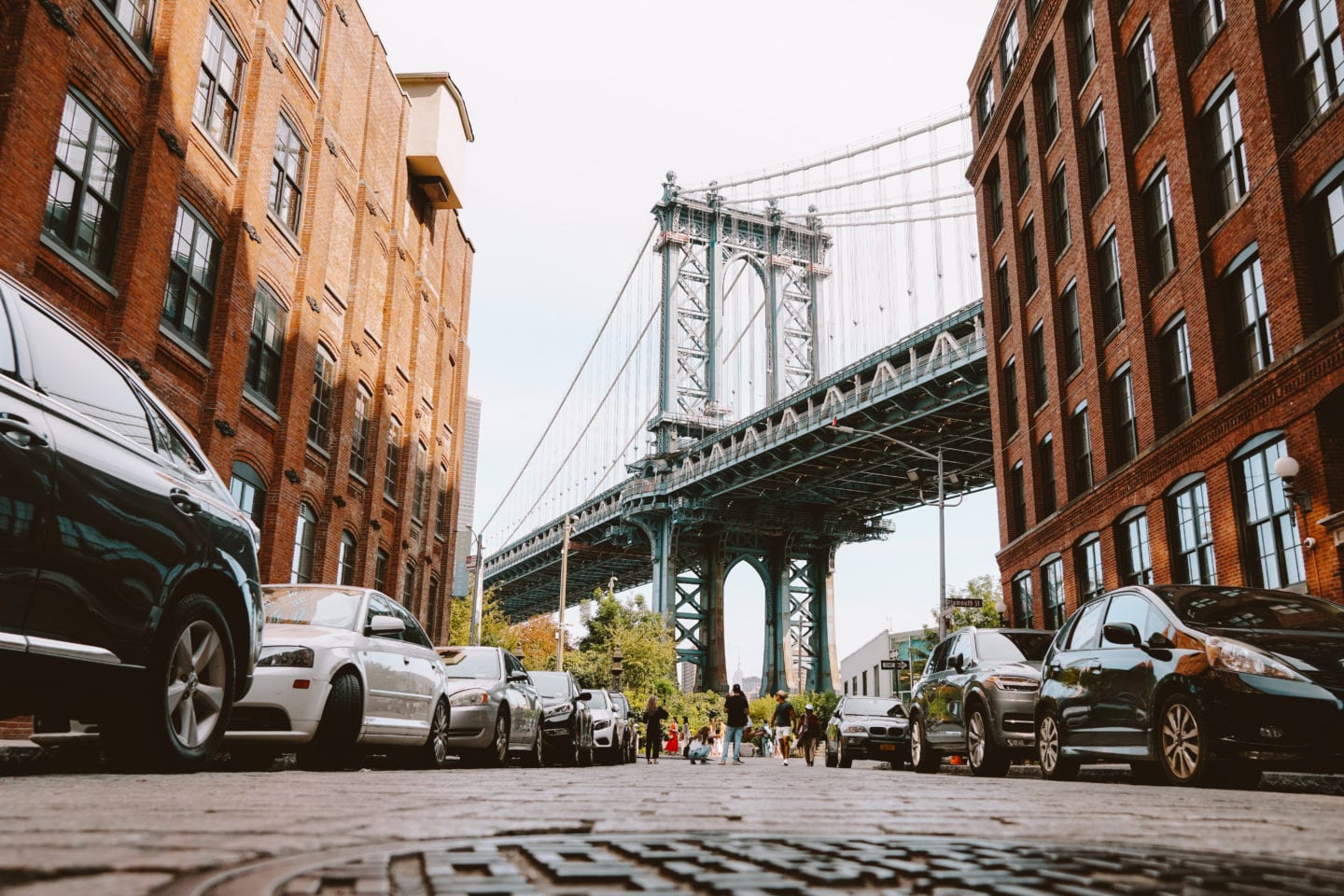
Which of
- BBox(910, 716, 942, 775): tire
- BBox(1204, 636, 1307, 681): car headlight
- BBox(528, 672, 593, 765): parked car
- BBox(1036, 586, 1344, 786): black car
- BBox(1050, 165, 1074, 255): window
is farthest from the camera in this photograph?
BBox(1050, 165, 1074, 255): window

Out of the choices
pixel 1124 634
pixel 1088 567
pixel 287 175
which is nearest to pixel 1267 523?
pixel 1088 567

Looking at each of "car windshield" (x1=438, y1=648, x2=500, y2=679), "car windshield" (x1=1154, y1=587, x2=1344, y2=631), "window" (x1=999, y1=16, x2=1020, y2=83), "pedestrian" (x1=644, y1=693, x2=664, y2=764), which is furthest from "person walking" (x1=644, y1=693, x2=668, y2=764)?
"window" (x1=999, y1=16, x2=1020, y2=83)

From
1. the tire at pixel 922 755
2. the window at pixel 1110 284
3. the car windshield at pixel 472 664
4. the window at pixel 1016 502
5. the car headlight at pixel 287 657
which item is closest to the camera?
the car headlight at pixel 287 657

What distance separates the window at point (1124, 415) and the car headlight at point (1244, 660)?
53.0 feet

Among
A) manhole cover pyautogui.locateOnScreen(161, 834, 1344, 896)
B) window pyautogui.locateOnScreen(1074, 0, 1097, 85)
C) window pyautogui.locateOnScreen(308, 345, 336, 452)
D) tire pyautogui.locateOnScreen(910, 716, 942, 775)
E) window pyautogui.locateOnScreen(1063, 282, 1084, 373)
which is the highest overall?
window pyautogui.locateOnScreen(1074, 0, 1097, 85)

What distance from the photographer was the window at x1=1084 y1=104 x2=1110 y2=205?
2552 cm

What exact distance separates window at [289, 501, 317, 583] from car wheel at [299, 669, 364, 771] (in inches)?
490

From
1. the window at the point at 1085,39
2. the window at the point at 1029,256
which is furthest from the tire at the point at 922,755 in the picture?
the window at the point at 1029,256

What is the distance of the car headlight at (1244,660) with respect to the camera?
7.84m

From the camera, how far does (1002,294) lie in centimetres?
3319

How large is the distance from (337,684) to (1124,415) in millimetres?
19859

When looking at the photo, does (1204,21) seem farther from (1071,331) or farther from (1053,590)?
(1053,590)

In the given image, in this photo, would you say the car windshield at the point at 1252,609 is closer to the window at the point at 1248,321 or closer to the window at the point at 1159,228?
the window at the point at 1248,321

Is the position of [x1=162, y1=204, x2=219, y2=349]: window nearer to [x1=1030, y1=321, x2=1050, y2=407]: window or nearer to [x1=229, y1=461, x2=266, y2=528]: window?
[x1=229, y1=461, x2=266, y2=528]: window
